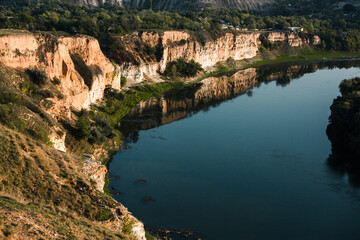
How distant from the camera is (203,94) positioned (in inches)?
2810

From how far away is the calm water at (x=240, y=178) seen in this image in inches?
1187

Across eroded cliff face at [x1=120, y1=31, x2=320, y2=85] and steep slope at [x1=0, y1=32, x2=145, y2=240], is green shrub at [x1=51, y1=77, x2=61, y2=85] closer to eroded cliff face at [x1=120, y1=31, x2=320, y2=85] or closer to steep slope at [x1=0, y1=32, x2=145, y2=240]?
steep slope at [x1=0, y1=32, x2=145, y2=240]

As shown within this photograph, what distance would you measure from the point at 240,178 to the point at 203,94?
35654 mm

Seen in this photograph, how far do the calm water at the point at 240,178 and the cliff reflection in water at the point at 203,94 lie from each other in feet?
8.93

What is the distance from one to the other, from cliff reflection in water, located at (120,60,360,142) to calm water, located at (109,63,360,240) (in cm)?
272

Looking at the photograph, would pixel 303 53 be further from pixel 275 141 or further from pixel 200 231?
pixel 200 231

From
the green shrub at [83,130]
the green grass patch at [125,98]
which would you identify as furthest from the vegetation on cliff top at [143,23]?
the green shrub at [83,130]

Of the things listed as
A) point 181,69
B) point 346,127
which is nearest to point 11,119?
point 346,127

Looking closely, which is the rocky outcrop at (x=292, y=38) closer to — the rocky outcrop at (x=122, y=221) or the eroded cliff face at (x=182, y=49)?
the eroded cliff face at (x=182, y=49)

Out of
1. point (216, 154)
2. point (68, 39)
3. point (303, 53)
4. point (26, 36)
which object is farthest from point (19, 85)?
point (303, 53)

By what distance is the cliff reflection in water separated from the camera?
54.4 meters

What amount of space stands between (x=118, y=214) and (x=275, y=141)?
32.4 m

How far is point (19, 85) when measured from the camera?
3659 cm

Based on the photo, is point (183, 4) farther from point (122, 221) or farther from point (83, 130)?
point (122, 221)
